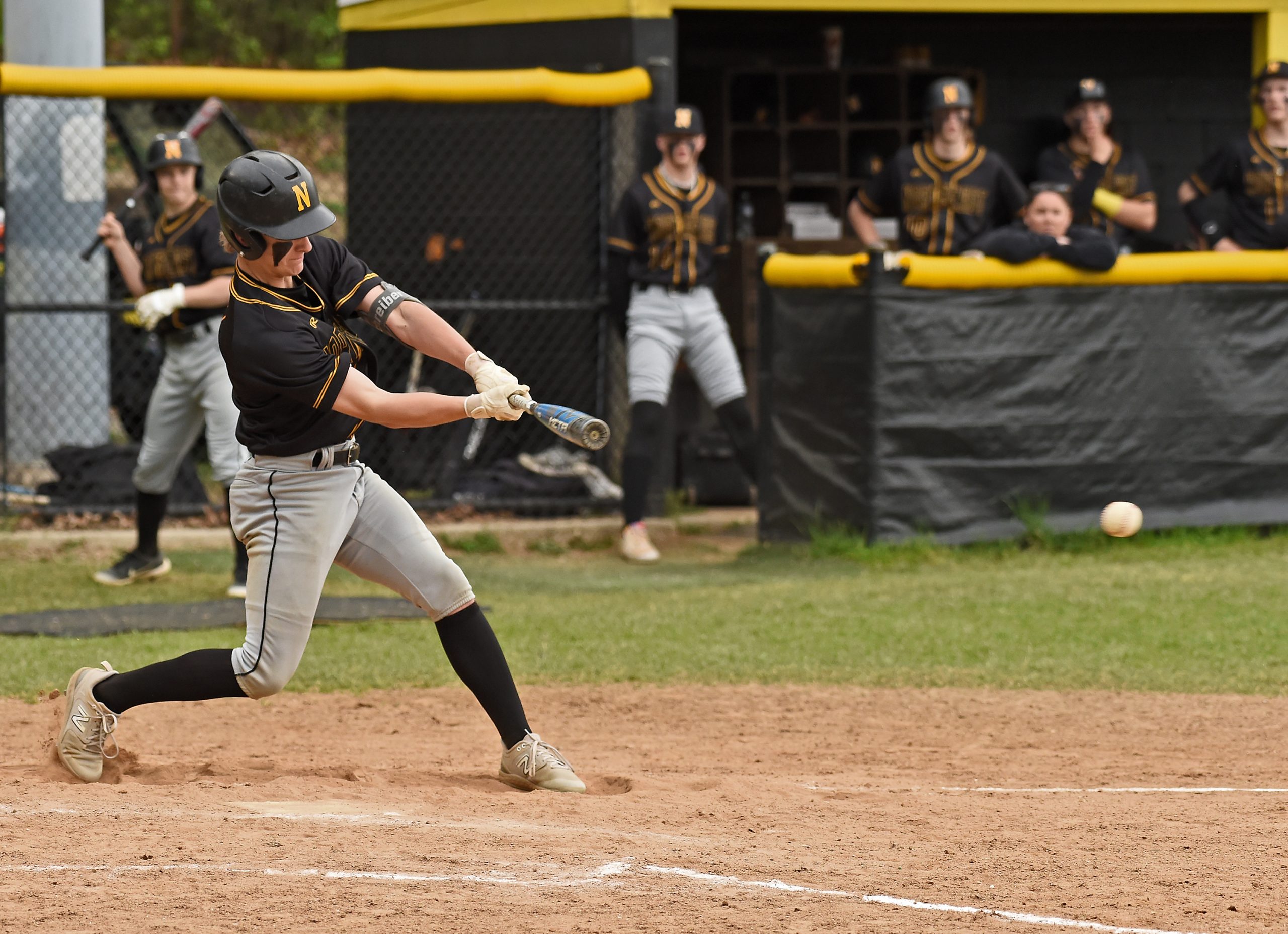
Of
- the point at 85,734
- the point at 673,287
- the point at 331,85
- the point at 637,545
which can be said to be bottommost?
the point at 637,545

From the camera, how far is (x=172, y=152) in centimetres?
762

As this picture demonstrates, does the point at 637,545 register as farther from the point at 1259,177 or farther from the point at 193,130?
the point at 1259,177

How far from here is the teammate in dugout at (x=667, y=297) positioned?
9211mm

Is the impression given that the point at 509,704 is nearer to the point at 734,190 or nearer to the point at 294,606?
the point at 294,606

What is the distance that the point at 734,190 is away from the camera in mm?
12703

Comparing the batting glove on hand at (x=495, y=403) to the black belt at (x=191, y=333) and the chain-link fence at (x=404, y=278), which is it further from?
the chain-link fence at (x=404, y=278)

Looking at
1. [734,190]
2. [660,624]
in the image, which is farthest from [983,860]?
[734,190]

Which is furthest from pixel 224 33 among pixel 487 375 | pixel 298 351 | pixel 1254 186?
pixel 487 375

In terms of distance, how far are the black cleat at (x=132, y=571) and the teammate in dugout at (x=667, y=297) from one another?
8.24ft

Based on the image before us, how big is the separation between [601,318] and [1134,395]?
10.2 ft

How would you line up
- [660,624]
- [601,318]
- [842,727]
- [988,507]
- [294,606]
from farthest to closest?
[601,318], [988,507], [660,624], [842,727], [294,606]

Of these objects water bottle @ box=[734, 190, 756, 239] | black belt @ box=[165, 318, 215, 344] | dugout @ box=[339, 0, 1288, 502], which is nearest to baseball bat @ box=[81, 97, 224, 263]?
black belt @ box=[165, 318, 215, 344]

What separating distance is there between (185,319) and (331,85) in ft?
8.03

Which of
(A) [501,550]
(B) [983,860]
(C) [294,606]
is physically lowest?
(A) [501,550]
